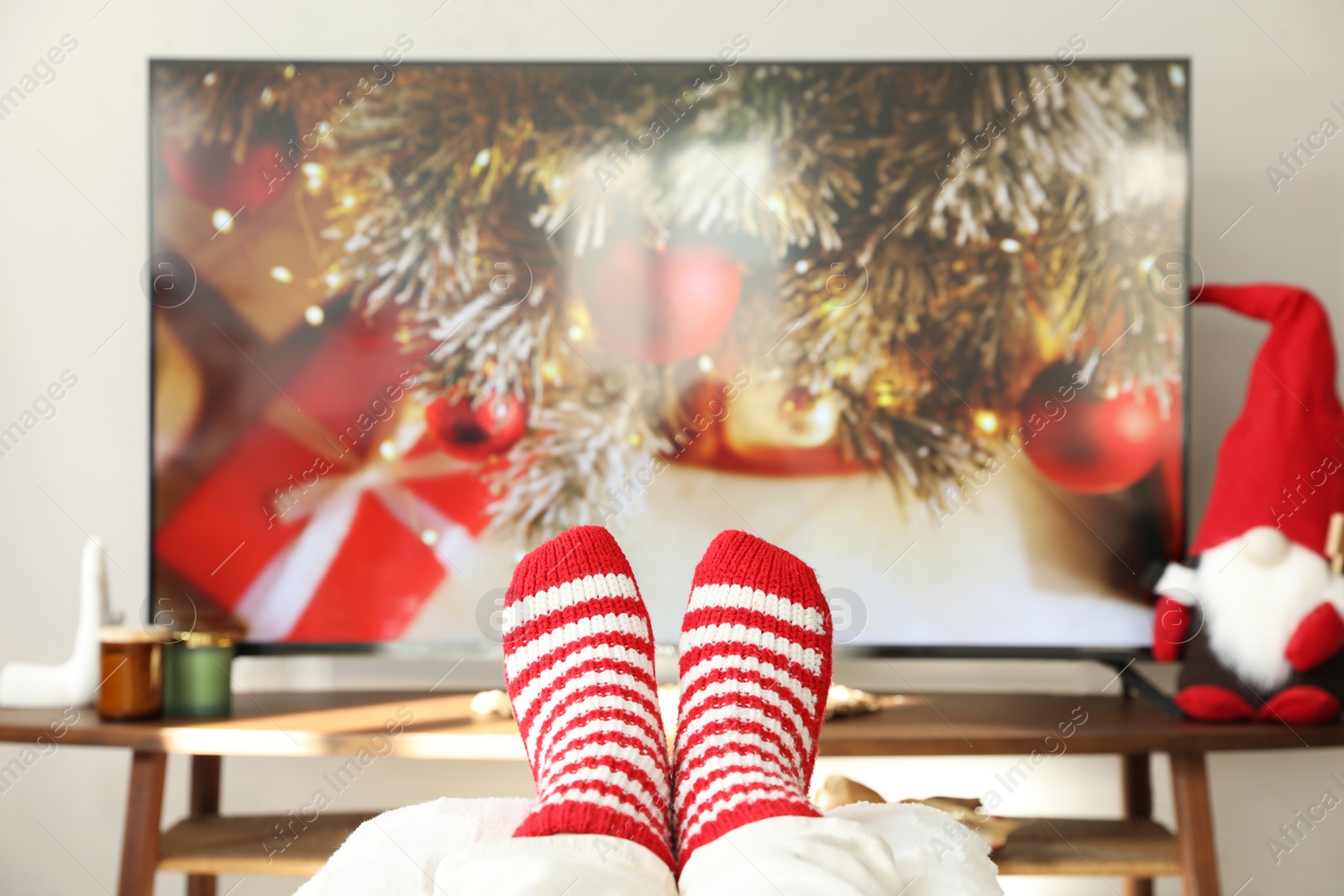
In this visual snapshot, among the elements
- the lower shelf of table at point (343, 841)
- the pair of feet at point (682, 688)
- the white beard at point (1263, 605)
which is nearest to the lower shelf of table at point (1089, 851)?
the lower shelf of table at point (343, 841)

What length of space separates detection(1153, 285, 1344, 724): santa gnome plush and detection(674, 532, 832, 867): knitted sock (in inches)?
19.4

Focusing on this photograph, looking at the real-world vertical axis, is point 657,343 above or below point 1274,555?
above

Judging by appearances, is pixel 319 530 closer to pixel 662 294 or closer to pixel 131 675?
pixel 131 675

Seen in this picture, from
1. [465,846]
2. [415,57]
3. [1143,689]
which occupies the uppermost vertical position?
[415,57]

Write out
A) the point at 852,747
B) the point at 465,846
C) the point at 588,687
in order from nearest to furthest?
the point at 465,846 < the point at 588,687 < the point at 852,747

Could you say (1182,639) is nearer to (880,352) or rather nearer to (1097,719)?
(1097,719)

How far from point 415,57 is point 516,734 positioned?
0.95 m

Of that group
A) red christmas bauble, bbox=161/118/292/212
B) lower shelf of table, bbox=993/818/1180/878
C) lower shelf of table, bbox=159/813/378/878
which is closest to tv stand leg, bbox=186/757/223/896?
lower shelf of table, bbox=159/813/378/878

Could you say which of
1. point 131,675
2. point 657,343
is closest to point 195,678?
point 131,675

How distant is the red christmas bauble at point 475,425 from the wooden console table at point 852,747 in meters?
0.32

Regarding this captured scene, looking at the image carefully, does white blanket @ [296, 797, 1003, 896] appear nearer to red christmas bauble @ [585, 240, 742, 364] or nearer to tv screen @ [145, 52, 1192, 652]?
tv screen @ [145, 52, 1192, 652]

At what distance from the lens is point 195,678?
47.7 inches

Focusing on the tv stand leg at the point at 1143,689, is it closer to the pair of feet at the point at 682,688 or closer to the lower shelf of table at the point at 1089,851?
the lower shelf of table at the point at 1089,851

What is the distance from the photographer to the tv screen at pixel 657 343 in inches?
50.7
